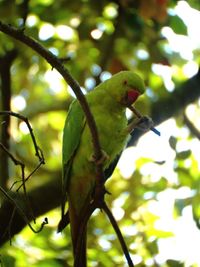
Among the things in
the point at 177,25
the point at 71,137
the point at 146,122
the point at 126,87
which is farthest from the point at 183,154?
the point at 177,25

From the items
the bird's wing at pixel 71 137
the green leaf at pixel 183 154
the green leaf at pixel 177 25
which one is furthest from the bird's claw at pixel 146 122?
the green leaf at pixel 177 25

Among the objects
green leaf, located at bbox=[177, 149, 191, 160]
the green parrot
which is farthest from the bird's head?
green leaf, located at bbox=[177, 149, 191, 160]

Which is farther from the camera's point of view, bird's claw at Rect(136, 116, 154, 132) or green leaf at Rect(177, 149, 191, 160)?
green leaf at Rect(177, 149, 191, 160)

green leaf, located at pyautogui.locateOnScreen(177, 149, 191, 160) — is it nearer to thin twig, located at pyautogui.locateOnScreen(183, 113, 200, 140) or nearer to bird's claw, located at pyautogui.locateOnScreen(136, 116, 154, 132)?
Answer: bird's claw, located at pyautogui.locateOnScreen(136, 116, 154, 132)

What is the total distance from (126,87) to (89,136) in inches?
11.2

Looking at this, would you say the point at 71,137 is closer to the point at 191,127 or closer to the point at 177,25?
the point at 177,25

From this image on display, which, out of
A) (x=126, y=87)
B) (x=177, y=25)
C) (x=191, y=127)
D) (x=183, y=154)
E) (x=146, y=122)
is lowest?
(x=146, y=122)

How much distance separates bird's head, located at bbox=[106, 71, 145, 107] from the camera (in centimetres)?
254

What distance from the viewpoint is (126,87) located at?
8.45 feet

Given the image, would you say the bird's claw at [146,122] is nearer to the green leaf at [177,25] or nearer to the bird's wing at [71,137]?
the bird's wing at [71,137]

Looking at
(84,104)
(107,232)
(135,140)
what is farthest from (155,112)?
(84,104)

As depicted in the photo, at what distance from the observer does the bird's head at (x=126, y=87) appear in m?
2.54

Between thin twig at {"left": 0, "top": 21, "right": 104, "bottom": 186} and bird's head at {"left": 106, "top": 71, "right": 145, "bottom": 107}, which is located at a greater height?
bird's head at {"left": 106, "top": 71, "right": 145, "bottom": 107}

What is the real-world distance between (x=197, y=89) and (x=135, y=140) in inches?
23.8
